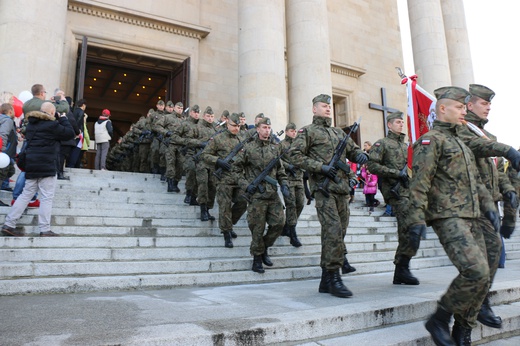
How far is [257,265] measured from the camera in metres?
4.97

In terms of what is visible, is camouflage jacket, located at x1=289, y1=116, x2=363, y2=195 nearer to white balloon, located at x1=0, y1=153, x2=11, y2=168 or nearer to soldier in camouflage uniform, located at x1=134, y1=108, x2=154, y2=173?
white balloon, located at x1=0, y1=153, x2=11, y2=168

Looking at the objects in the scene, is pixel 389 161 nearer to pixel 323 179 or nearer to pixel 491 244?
pixel 323 179

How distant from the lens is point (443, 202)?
9.07 ft

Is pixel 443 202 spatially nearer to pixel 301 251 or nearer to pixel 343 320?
pixel 343 320

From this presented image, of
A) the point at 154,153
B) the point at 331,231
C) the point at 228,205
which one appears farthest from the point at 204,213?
the point at 154,153

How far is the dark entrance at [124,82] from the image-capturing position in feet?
42.6

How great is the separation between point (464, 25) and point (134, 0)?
14.4 metres

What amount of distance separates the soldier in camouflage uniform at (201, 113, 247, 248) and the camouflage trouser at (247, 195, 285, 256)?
649 millimetres

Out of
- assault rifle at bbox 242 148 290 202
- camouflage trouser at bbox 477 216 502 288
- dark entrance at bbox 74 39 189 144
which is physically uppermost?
dark entrance at bbox 74 39 189 144

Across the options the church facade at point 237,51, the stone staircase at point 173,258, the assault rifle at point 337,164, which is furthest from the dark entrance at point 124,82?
the assault rifle at point 337,164

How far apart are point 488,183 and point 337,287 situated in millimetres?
1684

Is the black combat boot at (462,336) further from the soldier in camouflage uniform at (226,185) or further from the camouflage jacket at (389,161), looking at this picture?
the soldier in camouflage uniform at (226,185)

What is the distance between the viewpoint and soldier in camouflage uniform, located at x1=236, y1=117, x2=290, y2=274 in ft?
16.5

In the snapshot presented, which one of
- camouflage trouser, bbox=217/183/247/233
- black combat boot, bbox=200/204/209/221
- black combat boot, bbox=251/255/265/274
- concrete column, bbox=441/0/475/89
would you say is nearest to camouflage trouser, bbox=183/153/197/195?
black combat boot, bbox=200/204/209/221
